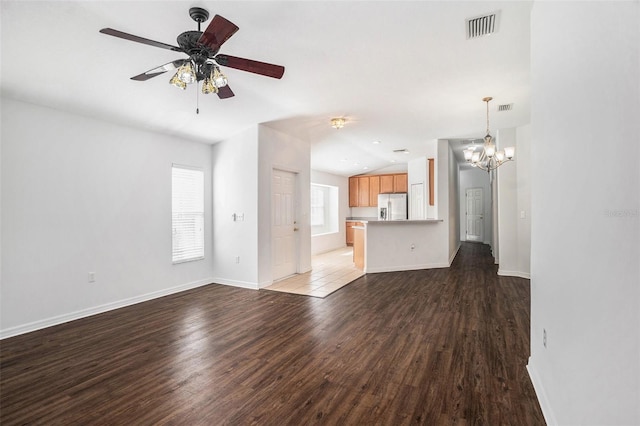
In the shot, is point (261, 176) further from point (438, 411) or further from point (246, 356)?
point (438, 411)

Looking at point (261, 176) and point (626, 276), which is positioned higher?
point (261, 176)

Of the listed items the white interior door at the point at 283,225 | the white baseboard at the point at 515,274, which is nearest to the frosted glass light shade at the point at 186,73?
the white interior door at the point at 283,225

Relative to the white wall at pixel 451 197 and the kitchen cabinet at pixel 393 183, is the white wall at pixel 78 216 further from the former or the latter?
the kitchen cabinet at pixel 393 183

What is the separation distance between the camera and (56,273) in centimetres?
354

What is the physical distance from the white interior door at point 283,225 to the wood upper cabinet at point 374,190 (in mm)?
4847

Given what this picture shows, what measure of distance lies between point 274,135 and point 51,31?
127 inches

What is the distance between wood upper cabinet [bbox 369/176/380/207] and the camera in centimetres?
1021

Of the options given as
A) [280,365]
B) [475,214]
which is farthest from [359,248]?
[475,214]

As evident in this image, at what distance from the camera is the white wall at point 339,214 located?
8977 mm

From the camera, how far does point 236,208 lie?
5.20m

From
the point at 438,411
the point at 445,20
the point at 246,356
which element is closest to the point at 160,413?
the point at 246,356

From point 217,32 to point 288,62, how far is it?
1.20 metres

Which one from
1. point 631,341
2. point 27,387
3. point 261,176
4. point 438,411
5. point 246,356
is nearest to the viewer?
point 631,341

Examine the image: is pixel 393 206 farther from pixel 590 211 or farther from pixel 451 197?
pixel 590 211
